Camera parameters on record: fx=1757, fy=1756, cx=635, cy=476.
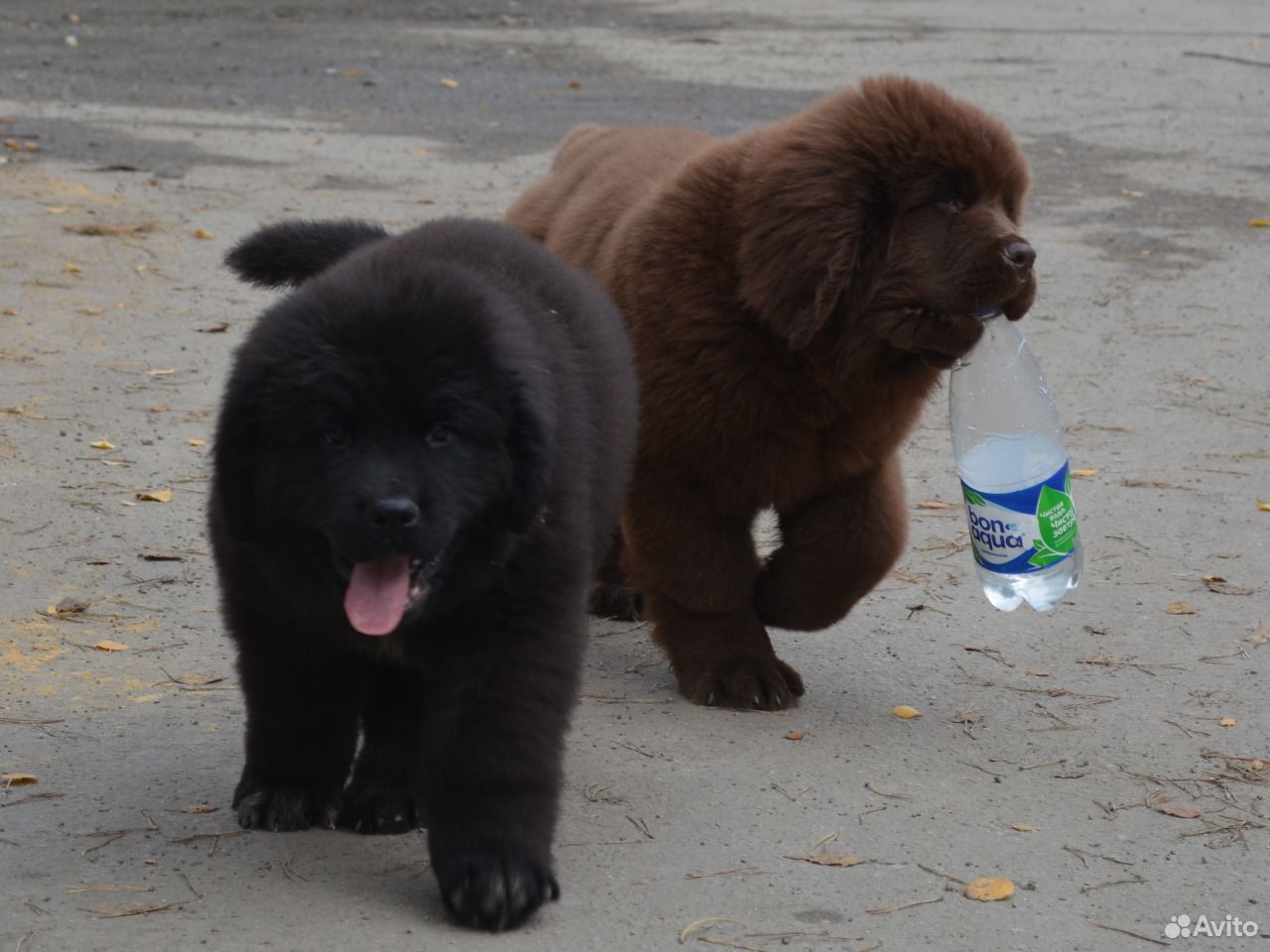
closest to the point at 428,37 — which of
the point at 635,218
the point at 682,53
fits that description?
the point at 682,53

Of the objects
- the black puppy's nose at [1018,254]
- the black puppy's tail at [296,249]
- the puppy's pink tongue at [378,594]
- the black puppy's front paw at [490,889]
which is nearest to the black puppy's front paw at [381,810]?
the black puppy's front paw at [490,889]

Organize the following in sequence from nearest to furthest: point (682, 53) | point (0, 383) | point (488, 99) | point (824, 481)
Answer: point (824, 481), point (0, 383), point (488, 99), point (682, 53)

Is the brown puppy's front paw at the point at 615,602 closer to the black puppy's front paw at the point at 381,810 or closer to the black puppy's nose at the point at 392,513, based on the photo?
the black puppy's front paw at the point at 381,810

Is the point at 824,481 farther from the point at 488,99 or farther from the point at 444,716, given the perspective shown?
the point at 488,99

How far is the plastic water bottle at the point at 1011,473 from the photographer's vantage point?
4.70 metres

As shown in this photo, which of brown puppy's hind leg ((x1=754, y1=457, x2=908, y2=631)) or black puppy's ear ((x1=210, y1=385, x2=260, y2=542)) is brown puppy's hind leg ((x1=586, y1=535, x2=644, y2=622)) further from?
black puppy's ear ((x1=210, y1=385, x2=260, y2=542))

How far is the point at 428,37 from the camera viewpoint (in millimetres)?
17438

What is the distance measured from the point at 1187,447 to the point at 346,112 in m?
8.23

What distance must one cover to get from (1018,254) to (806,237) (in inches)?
20.9

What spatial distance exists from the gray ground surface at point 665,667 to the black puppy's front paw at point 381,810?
0.05 m

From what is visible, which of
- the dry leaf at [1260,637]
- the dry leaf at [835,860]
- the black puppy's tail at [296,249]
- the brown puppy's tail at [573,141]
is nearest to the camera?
the dry leaf at [835,860]

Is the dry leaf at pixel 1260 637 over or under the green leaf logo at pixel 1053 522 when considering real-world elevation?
under

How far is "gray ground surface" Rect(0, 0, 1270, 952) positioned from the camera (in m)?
3.51

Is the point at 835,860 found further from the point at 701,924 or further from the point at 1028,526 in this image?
the point at 1028,526
